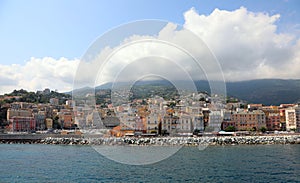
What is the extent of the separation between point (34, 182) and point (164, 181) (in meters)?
3.72

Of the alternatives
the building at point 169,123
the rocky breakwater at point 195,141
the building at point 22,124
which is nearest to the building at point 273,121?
the rocky breakwater at point 195,141

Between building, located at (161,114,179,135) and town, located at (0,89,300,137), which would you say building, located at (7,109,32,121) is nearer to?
town, located at (0,89,300,137)

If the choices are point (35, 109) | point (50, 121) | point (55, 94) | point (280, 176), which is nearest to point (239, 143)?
point (280, 176)

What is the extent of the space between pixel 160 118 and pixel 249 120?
20.6 meters

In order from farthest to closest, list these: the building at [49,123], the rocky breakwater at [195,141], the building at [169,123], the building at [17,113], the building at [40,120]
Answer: the building at [49,123]
the building at [40,120]
the building at [17,113]
the rocky breakwater at [195,141]
the building at [169,123]

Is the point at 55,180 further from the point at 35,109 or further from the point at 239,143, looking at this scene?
the point at 35,109

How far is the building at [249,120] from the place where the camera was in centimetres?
3759

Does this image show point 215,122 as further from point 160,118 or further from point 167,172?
point 167,172

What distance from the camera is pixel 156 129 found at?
26.7 m

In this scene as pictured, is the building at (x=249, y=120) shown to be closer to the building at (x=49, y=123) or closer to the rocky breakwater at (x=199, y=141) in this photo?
the rocky breakwater at (x=199, y=141)

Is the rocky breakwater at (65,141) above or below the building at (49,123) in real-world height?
below

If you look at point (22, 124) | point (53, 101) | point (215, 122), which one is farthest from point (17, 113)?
point (215, 122)

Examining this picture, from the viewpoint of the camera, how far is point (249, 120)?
124ft

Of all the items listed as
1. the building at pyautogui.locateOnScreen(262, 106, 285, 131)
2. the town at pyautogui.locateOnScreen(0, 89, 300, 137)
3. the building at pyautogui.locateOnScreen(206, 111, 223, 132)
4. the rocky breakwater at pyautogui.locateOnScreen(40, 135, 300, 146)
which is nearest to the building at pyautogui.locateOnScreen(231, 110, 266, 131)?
the town at pyautogui.locateOnScreen(0, 89, 300, 137)
